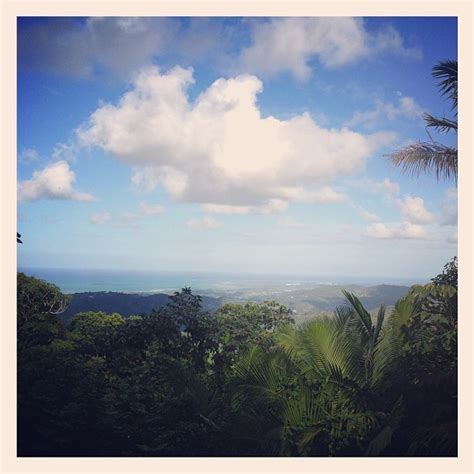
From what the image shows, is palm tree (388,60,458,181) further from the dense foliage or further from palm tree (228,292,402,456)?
palm tree (228,292,402,456)

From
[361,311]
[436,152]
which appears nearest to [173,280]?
[361,311]

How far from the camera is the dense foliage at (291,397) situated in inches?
122

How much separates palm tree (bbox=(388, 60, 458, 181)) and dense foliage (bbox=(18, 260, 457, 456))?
1091mm

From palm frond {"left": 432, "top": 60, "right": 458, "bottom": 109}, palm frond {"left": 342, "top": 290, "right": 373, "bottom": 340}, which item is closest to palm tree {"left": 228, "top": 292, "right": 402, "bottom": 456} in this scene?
palm frond {"left": 342, "top": 290, "right": 373, "bottom": 340}

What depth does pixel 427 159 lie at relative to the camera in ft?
13.7

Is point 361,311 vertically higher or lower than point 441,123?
lower

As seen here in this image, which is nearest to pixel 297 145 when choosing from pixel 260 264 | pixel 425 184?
pixel 425 184

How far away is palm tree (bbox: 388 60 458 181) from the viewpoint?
13.3 feet

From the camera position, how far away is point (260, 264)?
6.77 meters

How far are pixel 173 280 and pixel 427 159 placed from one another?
3.98 m

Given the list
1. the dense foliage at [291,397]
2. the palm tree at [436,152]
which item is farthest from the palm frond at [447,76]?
the dense foliage at [291,397]

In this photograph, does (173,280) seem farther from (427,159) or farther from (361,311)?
(427,159)
